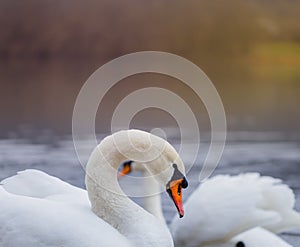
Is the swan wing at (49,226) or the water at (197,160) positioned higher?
the water at (197,160)

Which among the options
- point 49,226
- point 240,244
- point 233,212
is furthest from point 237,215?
point 49,226

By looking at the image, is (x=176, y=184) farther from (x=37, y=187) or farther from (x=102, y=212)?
(x=37, y=187)

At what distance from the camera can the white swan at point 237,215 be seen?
599cm

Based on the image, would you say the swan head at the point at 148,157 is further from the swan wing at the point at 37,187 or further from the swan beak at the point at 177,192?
the swan wing at the point at 37,187

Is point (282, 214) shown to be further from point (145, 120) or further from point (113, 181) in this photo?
point (145, 120)

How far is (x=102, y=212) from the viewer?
4.11 metres

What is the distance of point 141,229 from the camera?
402 cm

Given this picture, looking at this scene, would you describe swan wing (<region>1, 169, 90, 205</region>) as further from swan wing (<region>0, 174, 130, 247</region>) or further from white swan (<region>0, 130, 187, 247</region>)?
swan wing (<region>0, 174, 130, 247</region>)

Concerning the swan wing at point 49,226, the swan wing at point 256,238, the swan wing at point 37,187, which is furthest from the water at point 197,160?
the swan wing at point 49,226

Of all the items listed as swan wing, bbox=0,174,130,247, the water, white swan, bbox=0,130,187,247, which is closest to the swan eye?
the water

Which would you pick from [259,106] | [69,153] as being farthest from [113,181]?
[259,106]

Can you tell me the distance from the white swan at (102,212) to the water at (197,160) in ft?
11.6

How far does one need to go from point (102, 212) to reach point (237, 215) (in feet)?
6.77

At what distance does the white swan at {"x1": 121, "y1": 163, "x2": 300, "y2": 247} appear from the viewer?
5.99 m
